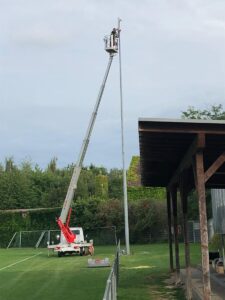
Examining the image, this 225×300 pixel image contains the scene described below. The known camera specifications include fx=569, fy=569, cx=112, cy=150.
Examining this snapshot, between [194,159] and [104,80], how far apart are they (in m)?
31.5

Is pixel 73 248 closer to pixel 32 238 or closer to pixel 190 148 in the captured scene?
pixel 32 238

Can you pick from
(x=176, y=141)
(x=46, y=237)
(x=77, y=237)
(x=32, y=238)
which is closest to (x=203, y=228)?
(x=176, y=141)

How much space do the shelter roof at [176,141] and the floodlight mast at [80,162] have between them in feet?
72.8

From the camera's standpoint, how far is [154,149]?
41.3 feet

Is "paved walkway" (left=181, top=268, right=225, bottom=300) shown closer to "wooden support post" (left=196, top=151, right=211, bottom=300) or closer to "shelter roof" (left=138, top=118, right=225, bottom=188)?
"wooden support post" (left=196, top=151, right=211, bottom=300)

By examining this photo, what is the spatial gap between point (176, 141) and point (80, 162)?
2804cm

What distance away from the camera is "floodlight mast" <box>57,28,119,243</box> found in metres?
37.5

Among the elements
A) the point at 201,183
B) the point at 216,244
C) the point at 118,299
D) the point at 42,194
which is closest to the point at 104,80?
the point at 216,244

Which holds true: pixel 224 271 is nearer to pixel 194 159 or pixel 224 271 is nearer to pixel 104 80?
pixel 194 159

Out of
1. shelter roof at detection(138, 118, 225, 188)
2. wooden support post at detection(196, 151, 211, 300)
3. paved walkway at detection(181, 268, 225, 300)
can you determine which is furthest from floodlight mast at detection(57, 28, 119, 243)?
wooden support post at detection(196, 151, 211, 300)

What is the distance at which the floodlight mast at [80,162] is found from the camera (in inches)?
1475

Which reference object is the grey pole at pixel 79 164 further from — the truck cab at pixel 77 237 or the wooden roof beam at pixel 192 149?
the wooden roof beam at pixel 192 149

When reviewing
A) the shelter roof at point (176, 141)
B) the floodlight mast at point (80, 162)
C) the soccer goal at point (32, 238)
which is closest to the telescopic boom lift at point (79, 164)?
the floodlight mast at point (80, 162)

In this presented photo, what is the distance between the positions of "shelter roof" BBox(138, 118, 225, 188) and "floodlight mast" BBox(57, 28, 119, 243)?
22.2m
